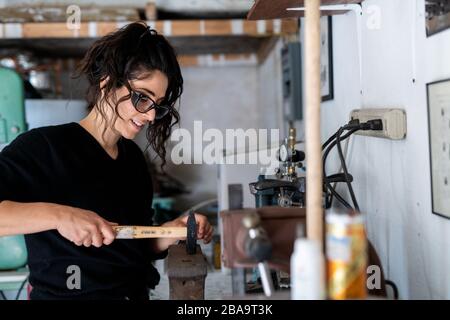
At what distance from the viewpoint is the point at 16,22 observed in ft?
9.93

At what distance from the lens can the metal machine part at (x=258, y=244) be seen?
0.79m

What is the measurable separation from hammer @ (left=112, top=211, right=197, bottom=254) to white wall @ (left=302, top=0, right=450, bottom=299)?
0.58 meters

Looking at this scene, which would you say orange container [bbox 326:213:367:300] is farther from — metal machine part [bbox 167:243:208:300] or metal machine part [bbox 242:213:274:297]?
metal machine part [bbox 167:243:208:300]

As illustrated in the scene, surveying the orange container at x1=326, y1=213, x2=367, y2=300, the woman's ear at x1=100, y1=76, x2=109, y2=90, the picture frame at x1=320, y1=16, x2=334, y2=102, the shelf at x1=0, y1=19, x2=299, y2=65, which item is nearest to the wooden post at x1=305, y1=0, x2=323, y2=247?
the orange container at x1=326, y1=213, x2=367, y2=300

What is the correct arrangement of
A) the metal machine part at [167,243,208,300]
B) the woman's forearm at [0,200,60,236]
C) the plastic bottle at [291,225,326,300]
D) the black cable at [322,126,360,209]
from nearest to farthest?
the plastic bottle at [291,225,326,300] < the metal machine part at [167,243,208,300] < the woman's forearm at [0,200,60,236] < the black cable at [322,126,360,209]

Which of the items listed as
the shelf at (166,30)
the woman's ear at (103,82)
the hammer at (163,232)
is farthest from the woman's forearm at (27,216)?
the shelf at (166,30)

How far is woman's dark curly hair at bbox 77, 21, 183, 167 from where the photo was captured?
137 centimetres

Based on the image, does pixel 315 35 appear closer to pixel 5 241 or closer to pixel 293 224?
pixel 293 224

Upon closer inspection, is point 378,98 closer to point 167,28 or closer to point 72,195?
point 72,195

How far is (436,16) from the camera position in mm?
1106

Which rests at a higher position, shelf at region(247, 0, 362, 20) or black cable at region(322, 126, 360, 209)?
shelf at region(247, 0, 362, 20)

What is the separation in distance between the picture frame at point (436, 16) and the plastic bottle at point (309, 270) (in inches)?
→ 25.3

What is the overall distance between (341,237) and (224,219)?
0.23 m

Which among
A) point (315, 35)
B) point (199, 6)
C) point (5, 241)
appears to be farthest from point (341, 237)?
point (199, 6)
